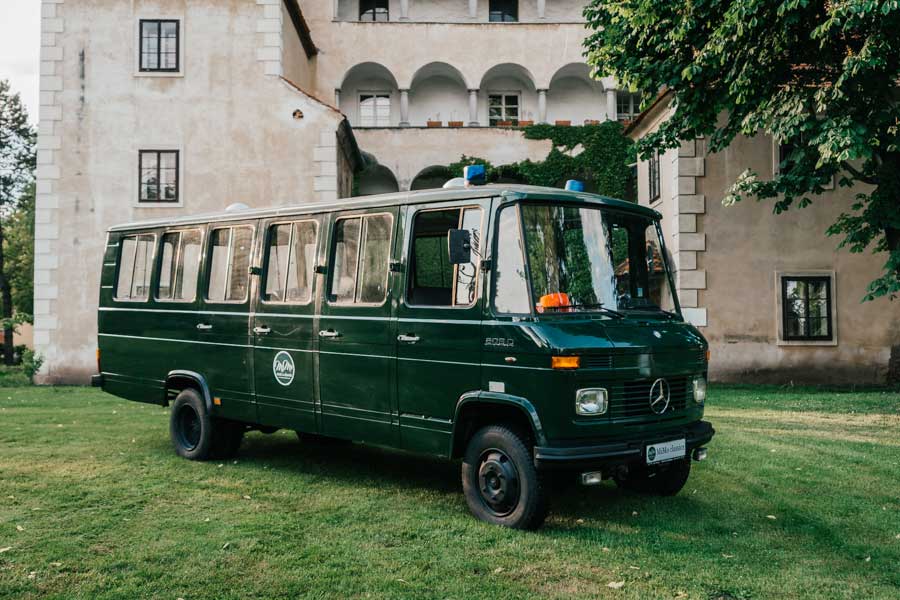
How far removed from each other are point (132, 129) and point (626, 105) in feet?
67.8

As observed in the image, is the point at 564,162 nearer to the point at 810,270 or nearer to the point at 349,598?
the point at 810,270

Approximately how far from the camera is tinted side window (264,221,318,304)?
8.01 m

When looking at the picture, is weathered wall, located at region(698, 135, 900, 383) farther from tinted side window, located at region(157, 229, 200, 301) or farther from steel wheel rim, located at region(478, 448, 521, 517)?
steel wheel rim, located at region(478, 448, 521, 517)

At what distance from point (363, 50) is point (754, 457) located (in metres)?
24.2

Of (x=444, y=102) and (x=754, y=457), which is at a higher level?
(x=444, y=102)

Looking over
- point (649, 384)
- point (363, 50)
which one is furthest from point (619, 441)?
point (363, 50)

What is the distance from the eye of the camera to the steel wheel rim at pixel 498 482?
624 centimetres

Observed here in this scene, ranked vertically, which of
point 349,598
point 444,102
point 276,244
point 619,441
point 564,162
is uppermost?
point 444,102

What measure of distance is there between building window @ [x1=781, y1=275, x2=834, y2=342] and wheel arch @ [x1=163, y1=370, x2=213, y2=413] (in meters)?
14.1

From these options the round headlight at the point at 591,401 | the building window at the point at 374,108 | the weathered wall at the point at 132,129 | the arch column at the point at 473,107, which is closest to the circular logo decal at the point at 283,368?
the round headlight at the point at 591,401

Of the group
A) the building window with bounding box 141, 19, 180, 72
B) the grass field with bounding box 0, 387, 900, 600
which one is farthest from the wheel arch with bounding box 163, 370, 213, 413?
the building window with bounding box 141, 19, 180, 72

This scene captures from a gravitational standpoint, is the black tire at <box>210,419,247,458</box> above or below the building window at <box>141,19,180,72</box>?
below

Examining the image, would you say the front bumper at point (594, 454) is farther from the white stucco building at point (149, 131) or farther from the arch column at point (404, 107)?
the arch column at point (404, 107)

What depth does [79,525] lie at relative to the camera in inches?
251
